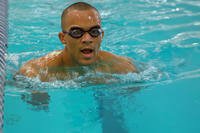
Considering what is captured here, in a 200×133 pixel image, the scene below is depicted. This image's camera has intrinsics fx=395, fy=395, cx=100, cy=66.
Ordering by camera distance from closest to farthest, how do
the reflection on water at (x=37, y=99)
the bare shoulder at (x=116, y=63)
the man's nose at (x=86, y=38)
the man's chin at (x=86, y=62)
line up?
the man's nose at (x=86, y=38), the man's chin at (x=86, y=62), the reflection on water at (x=37, y=99), the bare shoulder at (x=116, y=63)

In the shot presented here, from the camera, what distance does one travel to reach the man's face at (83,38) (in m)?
3.70


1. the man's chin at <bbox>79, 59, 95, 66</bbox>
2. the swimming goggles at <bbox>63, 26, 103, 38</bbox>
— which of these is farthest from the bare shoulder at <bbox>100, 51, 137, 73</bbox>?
the swimming goggles at <bbox>63, 26, 103, 38</bbox>

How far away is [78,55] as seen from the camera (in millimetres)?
3803

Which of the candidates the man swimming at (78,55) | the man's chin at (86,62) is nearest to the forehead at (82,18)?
the man swimming at (78,55)

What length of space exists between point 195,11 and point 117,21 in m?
1.55

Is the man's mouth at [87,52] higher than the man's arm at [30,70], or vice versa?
the man's mouth at [87,52]

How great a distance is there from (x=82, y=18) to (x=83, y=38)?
0.63 ft

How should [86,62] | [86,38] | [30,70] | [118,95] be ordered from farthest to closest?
1. [118,95]
2. [30,70]
3. [86,62]
4. [86,38]

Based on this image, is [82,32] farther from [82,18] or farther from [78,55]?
[78,55]

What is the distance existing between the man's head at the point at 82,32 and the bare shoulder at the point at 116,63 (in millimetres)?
309

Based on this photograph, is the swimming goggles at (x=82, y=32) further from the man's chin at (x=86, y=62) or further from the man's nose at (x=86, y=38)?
the man's chin at (x=86, y=62)

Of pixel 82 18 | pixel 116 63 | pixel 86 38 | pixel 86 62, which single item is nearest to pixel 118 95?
pixel 116 63

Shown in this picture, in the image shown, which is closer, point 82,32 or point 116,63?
point 82,32

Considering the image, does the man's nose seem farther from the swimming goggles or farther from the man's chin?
the man's chin
